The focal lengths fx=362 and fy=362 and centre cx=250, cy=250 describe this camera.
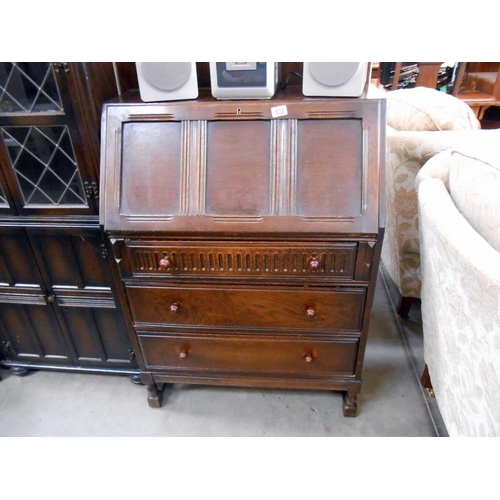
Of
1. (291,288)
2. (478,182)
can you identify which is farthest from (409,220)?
(291,288)

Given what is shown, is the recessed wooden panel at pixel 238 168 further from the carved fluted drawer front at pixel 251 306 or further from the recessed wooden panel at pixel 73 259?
the recessed wooden panel at pixel 73 259

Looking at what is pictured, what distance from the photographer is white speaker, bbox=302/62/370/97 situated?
105cm

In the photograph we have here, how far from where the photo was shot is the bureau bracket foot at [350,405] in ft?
4.67

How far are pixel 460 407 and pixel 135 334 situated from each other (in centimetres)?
110

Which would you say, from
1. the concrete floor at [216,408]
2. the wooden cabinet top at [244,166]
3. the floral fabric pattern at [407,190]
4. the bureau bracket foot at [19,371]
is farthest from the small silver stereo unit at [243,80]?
the bureau bracket foot at [19,371]

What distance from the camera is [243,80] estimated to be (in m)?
1.09

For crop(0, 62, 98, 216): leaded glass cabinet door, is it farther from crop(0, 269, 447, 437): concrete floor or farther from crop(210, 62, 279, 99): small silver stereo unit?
crop(0, 269, 447, 437): concrete floor

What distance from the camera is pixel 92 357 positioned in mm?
1581

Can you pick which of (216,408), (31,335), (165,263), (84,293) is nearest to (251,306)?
(165,263)

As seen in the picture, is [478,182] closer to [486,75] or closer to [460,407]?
[460,407]

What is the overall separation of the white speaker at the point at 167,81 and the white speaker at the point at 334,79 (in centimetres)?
35

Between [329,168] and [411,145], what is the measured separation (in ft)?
2.10

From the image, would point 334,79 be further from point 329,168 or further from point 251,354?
point 251,354
